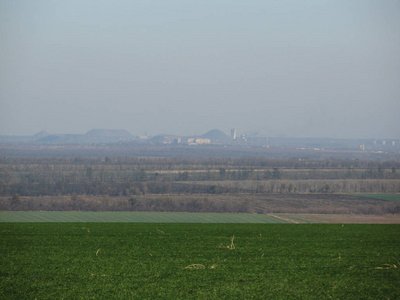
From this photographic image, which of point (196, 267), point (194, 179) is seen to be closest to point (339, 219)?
point (196, 267)

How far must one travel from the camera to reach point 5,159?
66.8 meters

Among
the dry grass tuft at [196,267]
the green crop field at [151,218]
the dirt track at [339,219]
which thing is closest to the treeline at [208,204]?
the dirt track at [339,219]

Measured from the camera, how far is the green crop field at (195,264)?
19.2 ft

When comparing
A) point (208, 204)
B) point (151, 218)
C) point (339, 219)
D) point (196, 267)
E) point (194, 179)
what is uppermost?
point (196, 267)

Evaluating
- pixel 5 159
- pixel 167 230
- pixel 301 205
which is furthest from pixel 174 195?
pixel 167 230

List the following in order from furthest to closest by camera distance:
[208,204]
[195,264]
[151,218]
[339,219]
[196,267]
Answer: [208,204], [339,219], [151,218], [195,264], [196,267]

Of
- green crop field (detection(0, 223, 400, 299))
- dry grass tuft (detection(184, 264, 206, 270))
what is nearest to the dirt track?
green crop field (detection(0, 223, 400, 299))

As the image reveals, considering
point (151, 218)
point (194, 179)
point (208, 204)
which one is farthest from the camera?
point (194, 179)

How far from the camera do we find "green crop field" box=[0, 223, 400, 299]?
19.2ft

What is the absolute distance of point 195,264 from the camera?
23.1 feet

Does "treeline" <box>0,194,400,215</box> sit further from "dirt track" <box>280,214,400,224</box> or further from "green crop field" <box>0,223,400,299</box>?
"green crop field" <box>0,223,400,299</box>

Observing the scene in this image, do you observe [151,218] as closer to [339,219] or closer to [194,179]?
[339,219]

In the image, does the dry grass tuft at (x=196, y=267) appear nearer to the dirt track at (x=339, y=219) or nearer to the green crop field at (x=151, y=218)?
the green crop field at (x=151, y=218)

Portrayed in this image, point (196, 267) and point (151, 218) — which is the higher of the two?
point (196, 267)
